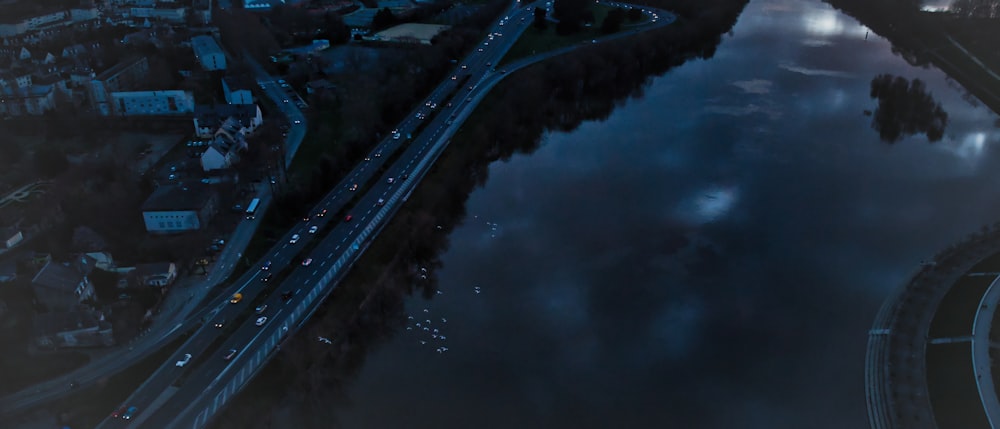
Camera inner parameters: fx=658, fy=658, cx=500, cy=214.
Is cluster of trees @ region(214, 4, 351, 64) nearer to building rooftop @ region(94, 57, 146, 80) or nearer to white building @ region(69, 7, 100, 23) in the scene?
building rooftop @ region(94, 57, 146, 80)

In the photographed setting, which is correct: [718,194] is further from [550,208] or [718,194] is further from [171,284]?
[171,284]

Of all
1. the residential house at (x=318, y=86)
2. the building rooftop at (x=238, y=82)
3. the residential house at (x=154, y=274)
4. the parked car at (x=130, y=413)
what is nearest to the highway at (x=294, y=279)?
the parked car at (x=130, y=413)

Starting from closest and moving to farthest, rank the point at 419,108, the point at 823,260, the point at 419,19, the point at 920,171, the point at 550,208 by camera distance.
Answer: the point at 823,260
the point at 550,208
the point at 920,171
the point at 419,108
the point at 419,19

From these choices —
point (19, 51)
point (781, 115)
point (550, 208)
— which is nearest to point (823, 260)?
point (550, 208)

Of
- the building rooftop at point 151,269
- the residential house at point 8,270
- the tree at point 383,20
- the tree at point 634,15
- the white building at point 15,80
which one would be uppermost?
the tree at point 634,15

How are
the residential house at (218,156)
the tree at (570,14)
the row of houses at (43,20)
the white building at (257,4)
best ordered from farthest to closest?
the white building at (257,4) < the tree at (570,14) < the row of houses at (43,20) < the residential house at (218,156)

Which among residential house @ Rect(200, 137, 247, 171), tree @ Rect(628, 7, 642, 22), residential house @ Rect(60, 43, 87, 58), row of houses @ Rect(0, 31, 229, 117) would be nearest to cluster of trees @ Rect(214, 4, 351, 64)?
residential house @ Rect(60, 43, 87, 58)

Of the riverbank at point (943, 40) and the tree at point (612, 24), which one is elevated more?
the riverbank at point (943, 40)

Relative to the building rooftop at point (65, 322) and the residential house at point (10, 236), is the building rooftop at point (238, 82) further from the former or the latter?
the building rooftop at point (65, 322)
